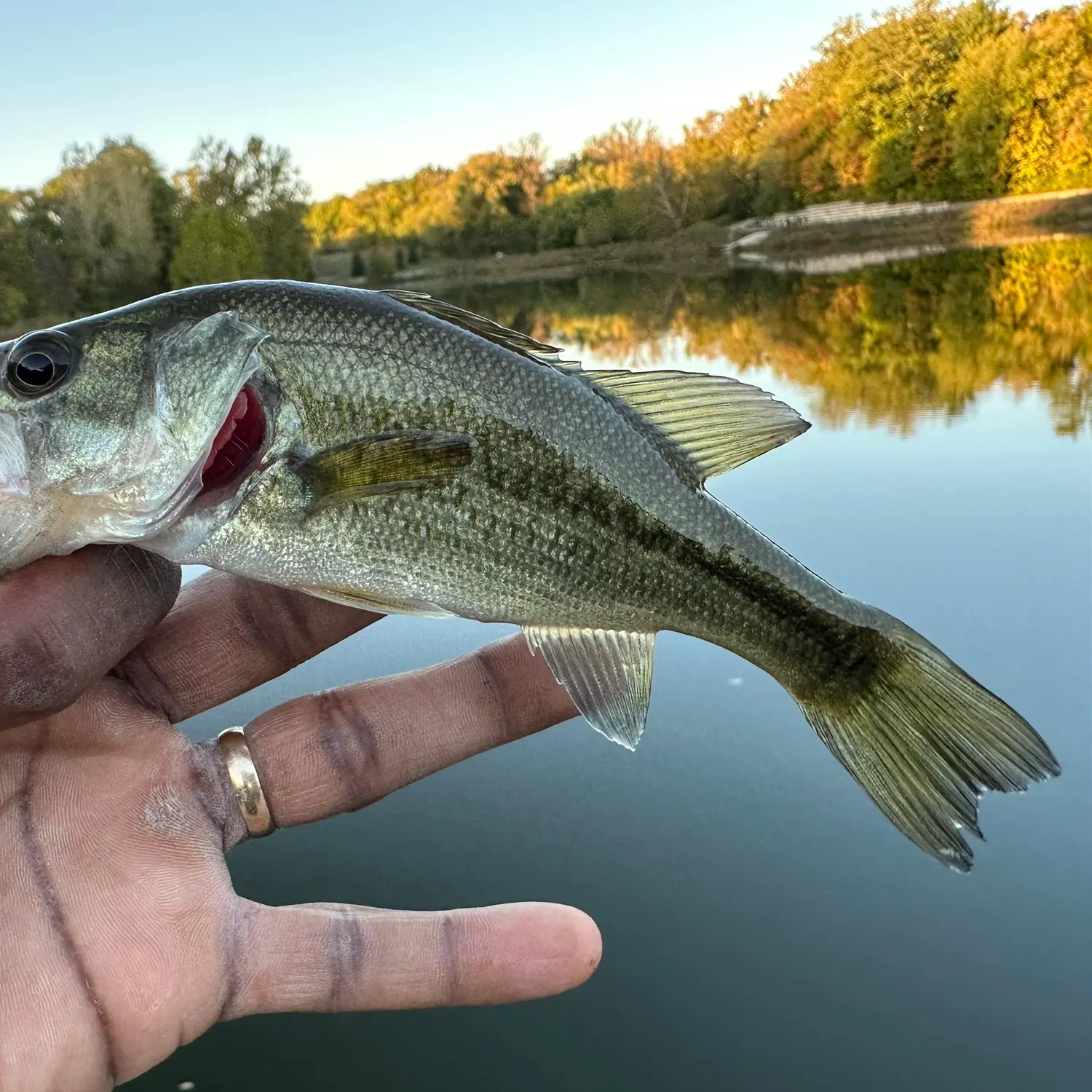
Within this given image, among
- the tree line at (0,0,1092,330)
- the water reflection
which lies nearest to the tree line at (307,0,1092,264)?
the tree line at (0,0,1092,330)

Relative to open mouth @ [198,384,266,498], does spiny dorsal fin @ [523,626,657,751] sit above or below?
below

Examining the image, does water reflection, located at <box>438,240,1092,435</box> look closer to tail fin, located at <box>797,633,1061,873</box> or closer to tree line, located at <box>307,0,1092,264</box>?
tail fin, located at <box>797,633,1061,873</box>

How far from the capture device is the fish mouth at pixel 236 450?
2.14 m

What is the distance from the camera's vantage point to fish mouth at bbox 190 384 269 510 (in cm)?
214

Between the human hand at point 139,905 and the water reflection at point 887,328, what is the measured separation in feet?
36.7

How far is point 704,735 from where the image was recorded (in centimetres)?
532

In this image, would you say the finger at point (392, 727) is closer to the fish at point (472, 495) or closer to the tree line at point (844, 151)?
the fish at point (472, 495)

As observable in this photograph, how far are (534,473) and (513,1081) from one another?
293 cm

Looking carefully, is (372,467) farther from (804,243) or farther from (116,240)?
(804,243)

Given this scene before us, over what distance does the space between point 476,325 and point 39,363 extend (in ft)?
3.63

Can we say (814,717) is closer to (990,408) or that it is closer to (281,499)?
(281,499)

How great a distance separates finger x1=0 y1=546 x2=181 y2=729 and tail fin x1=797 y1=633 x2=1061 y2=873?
1856mm

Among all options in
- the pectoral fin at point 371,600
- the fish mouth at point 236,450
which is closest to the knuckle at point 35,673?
the fish mouth at point 236,450

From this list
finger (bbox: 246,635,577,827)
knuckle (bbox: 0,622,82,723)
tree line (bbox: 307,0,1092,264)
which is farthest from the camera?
tree line (bbox: 307,0,1092,264)
